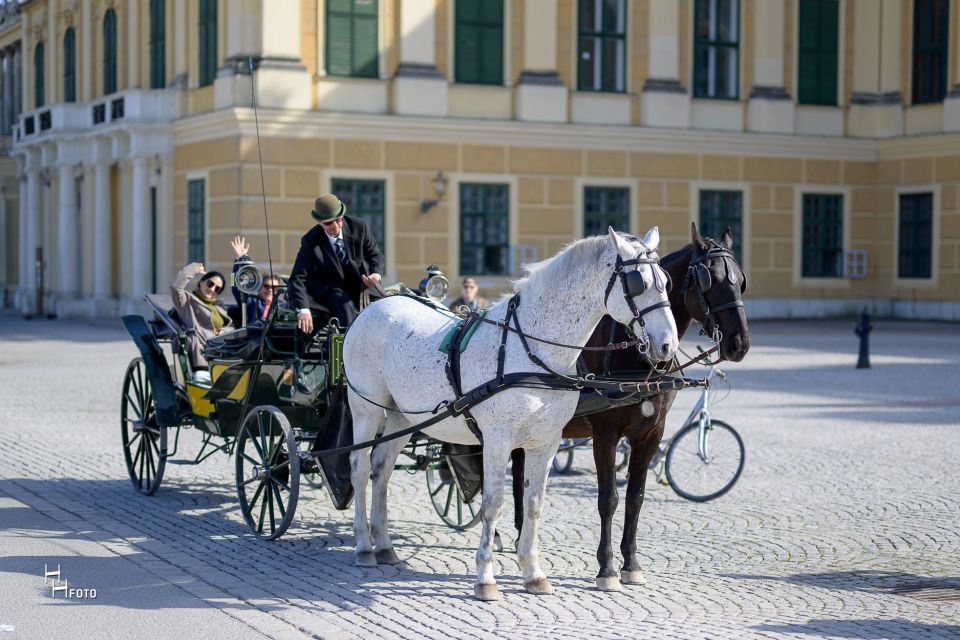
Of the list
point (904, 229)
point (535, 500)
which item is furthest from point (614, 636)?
point (904, 229)

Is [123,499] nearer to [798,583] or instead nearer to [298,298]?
[298,298]

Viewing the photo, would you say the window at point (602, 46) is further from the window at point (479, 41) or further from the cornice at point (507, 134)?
the window at point (479, 41)

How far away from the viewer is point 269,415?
9203 millimetres

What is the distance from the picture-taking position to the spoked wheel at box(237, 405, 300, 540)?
866 cm

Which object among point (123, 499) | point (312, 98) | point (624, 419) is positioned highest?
point (312, 98)

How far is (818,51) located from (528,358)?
27018mm

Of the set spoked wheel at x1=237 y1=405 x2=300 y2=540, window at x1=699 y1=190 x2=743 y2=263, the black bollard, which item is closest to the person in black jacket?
spoked wheel at x1=237 y1=405 x2=300 y2=540

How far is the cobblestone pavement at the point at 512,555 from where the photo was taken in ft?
22.6

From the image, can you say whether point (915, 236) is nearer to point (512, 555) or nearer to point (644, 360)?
point (512, 555)

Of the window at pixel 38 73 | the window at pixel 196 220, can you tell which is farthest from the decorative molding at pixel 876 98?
the window at pixel 38 73

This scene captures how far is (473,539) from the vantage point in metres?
9.05

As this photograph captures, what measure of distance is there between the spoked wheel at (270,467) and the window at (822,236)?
2565 cm

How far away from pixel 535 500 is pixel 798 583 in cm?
152

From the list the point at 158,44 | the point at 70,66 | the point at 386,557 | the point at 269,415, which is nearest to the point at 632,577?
the point at 386,557
